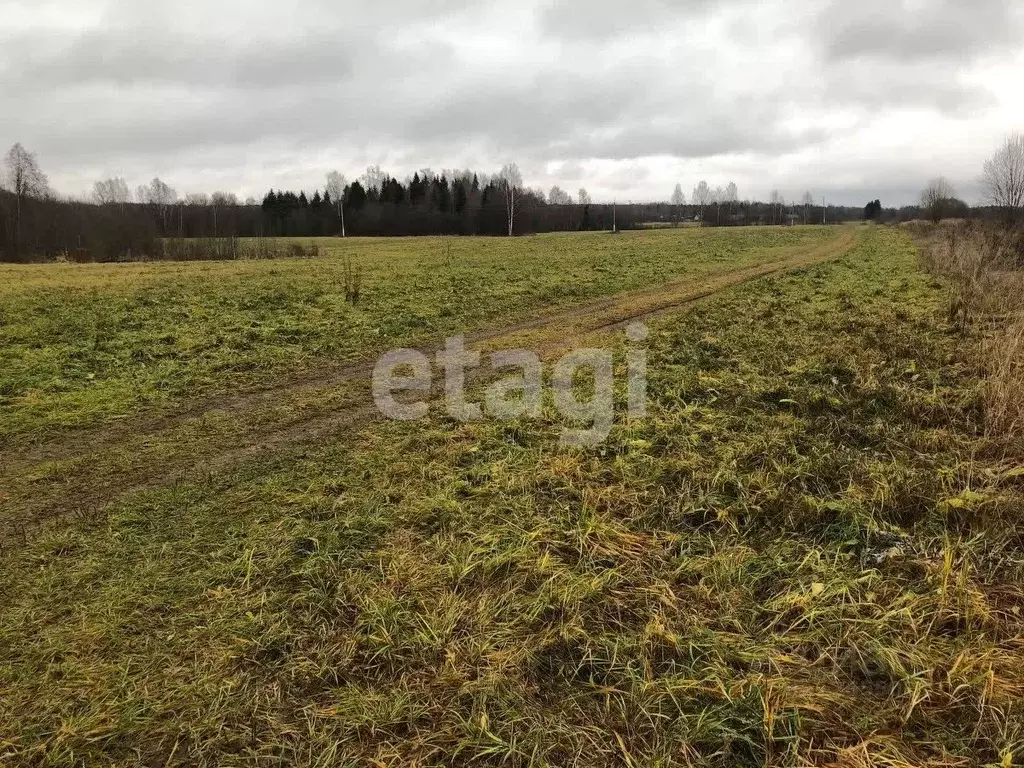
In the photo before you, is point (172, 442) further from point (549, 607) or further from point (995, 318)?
point (995, 318)

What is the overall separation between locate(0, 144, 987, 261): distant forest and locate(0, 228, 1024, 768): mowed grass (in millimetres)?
39853

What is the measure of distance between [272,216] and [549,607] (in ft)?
295

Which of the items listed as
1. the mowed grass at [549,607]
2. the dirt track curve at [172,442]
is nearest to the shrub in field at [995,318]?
the mowed grass at [549,607]

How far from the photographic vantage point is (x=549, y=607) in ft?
10.5

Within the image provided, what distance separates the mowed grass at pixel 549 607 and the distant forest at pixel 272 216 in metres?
39.9

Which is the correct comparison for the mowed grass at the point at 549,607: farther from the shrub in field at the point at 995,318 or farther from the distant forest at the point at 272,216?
the distant forest at the point at 272,216

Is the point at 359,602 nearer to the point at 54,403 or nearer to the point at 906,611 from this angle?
the point at 906,611

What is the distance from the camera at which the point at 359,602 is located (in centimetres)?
323

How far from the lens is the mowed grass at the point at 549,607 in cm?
242

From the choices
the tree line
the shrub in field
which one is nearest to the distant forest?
the tree line

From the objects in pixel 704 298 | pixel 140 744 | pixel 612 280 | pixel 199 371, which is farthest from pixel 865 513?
pixel 612 280

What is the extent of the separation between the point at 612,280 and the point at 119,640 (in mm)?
16345

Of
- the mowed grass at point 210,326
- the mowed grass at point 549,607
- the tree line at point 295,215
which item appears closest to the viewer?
the mowed grass at point 549,607

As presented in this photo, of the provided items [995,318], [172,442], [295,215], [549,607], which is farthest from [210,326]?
[295,215]
